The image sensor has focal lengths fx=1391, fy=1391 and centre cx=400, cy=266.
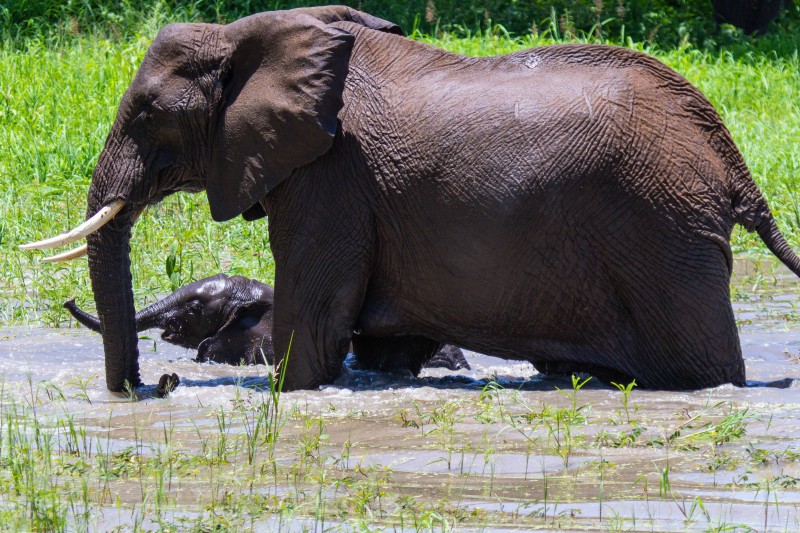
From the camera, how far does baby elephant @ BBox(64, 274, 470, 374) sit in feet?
24.0

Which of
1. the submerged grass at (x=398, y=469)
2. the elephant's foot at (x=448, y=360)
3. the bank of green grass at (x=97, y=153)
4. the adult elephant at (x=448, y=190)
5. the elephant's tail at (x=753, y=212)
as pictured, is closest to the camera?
the submerged grass at (x=398, y=469)

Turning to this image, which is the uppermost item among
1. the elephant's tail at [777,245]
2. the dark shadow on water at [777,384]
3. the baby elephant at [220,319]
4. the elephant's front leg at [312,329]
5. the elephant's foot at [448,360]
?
the elephant's tail at [777,245]

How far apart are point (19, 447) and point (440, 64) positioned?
261cm

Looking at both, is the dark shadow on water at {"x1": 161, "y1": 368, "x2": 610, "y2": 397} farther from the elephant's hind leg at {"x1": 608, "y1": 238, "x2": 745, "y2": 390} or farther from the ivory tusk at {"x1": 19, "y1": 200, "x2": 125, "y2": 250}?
the ivory tusk at {"x1": 19, "y1": 200, "x2": 125, "y2": 250}

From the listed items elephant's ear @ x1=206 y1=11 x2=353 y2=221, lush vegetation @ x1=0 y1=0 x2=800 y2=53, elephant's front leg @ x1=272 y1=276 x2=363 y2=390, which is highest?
elephant's ear @ x1=206 y1=11 x2=353 y2=221

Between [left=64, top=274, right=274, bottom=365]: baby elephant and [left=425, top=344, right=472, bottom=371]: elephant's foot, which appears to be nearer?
[left=425, top=344, right=472, bottom=371]: elephant's foot

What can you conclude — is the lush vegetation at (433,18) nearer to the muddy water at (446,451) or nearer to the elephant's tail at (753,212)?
the elephant's tail at (753,212)

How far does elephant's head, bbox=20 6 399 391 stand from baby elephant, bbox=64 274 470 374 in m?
0.95

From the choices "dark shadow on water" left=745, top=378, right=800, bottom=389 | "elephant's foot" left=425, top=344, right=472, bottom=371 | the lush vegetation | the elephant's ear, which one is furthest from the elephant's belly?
the lush vegetation

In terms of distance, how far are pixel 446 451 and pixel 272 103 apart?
192cm

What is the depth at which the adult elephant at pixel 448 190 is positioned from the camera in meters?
5.78

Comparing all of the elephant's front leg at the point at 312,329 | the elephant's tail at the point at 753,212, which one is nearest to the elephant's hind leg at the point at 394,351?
the elephant's front leg at the point at 312,329

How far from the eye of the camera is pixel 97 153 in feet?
35.5

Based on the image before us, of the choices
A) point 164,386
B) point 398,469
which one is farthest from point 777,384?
point 164,386
